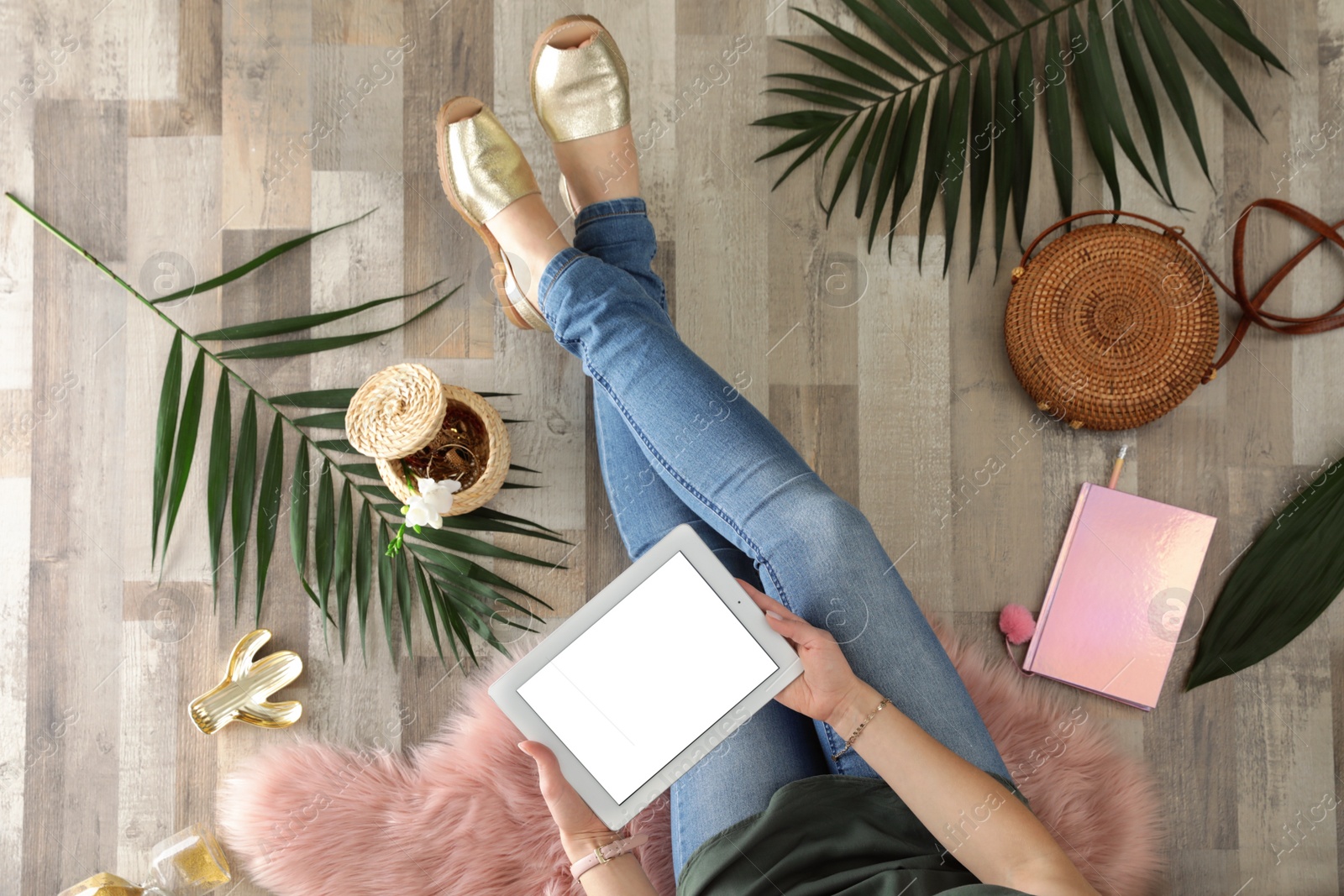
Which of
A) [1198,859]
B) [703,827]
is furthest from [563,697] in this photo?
[1198,859]

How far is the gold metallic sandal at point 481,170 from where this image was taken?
1.06 m

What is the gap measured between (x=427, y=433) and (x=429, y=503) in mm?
86

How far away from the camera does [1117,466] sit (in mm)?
1182

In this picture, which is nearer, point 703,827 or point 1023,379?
point 703,827

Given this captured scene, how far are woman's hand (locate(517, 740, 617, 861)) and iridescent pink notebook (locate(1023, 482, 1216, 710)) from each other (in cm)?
72

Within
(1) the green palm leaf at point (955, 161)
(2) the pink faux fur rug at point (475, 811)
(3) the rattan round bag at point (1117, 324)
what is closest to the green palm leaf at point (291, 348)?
(2) the pink faux fur rug at point (475, 811)

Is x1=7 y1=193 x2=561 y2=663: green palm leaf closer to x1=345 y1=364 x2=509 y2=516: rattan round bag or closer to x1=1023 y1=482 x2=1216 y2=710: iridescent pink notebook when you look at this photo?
x1=345 y1=364 x2=509 y2=516: rattan round bag

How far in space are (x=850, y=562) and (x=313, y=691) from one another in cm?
82

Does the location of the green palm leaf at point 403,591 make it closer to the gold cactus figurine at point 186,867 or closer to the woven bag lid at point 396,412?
the woven bag lid at point 396,412

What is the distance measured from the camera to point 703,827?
0.85 metres

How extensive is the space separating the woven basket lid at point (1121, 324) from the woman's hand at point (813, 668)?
1.93 ft

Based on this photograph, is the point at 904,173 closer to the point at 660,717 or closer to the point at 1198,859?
the point at 660,717

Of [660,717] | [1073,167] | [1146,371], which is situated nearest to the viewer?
[660,717]

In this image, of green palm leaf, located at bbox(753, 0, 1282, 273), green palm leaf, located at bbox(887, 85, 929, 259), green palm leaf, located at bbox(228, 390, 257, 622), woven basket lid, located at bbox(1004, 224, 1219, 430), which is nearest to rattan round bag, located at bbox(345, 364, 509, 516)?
green palm leaf, located at bbox(228, 390, 257, 622)
